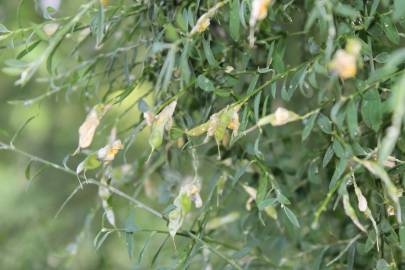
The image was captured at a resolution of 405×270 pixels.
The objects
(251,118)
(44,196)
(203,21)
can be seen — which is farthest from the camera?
(44,196)

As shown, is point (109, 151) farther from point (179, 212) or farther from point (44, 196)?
point (44, 196)

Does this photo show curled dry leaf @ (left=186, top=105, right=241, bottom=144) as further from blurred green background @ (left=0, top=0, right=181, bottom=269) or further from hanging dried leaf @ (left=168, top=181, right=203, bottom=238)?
blurred green background @ (left=0, top=0, right=181, bottom=269)

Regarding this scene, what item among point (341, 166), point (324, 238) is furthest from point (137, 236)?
point (341, 166)

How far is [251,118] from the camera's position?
771mm

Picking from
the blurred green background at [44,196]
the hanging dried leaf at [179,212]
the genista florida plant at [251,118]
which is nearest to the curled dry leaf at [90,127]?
the genista florida plant at [251,118]

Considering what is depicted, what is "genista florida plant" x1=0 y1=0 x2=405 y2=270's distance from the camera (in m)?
0.63

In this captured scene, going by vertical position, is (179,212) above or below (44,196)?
above

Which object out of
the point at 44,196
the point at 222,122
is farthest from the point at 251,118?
the point at 44,196

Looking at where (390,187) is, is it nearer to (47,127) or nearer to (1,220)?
(1,220)

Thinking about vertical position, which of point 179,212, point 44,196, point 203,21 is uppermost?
point 203,21

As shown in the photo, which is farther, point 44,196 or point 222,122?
point 44,196

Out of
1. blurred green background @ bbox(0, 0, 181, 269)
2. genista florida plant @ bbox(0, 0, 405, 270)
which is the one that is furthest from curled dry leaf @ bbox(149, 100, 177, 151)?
blurred green background @ bbox(0, 0, 181, 269)

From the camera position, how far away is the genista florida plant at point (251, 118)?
2.08 feet

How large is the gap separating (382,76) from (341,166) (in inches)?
3.4
